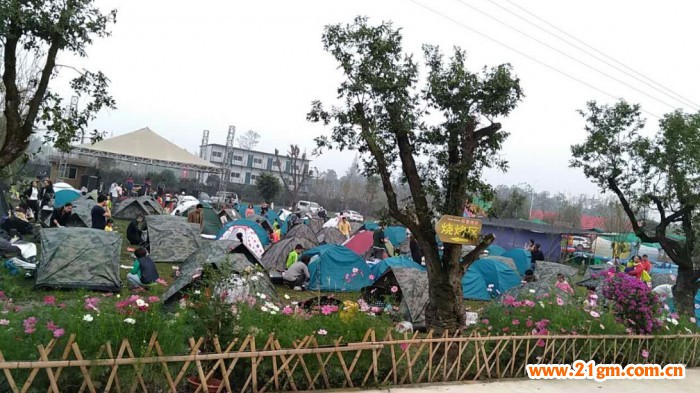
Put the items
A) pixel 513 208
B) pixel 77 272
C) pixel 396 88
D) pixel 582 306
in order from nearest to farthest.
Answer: pixel 396 88, pixel 582 306, pixel 77 272, pixel 513 208

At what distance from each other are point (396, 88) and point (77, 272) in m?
6.27

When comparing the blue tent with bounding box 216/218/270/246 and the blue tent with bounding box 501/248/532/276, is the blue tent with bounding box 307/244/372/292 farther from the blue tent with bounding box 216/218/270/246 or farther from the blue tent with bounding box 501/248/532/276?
the blue tent with bounding box 501/248/532/276

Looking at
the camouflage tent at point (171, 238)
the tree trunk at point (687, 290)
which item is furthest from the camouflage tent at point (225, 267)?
the tree trunk at point (687, 290)

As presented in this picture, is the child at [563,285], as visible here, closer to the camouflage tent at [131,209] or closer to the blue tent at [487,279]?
the blue tent at [487,279]

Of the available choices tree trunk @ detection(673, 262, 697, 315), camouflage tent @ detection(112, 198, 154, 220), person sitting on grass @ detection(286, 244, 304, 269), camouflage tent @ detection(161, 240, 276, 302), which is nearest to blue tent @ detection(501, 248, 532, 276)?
tree trunk @ detection(673, 262, 697, 315)

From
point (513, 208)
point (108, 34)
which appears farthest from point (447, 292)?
point (513, 208)

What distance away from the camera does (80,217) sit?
15.2m

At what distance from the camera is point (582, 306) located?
8.06m

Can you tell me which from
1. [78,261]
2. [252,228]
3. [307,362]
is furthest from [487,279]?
[307,362]

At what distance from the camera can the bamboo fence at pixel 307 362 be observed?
14.3ft

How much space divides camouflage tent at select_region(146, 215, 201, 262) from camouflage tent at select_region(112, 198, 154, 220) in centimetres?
824

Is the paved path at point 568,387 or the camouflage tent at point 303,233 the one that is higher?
the camouflage tent at point 303,233

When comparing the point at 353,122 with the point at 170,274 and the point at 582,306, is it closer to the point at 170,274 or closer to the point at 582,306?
the point at 582,306

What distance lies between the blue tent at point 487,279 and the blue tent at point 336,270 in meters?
2.63
